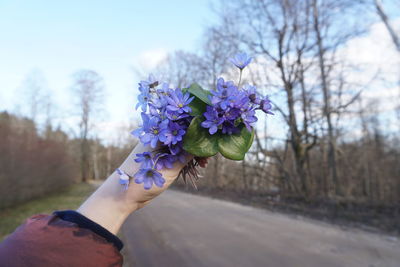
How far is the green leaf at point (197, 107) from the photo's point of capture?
114 centimetres

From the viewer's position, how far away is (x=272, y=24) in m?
13.9

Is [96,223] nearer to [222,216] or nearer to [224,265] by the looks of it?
[224,265]

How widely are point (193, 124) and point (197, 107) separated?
0.08 m

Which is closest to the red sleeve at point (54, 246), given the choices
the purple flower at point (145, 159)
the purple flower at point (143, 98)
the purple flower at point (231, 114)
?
the purple flower at point (145, 159)

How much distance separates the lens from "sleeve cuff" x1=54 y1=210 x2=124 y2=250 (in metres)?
0.97

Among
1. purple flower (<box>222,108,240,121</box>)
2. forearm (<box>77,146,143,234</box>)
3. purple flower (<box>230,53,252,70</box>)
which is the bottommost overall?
forearm (<box>77,146,143,234</box>)

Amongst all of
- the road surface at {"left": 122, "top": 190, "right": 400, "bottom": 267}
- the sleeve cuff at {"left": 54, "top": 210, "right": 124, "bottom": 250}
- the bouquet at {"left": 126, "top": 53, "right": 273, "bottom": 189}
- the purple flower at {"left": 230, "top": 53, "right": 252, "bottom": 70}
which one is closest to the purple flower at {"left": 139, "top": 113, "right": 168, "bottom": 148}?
the bouquet at {"left": 126, "top": 53, "right": 273, "bottom": 189}

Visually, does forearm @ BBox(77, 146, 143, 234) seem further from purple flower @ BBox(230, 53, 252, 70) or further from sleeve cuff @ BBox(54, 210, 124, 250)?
purple flower @ BBox(230, 53, 252, 70)

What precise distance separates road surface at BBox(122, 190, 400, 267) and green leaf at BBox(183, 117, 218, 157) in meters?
4.33

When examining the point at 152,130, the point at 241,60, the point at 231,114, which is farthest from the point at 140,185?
the point at 241,60

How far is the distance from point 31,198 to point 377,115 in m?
22.7

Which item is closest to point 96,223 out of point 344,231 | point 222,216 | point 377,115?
point 344,231

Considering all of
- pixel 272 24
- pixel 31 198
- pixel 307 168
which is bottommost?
pixel 31 198

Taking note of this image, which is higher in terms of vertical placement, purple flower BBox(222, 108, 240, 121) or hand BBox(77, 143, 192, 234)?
purple flower BBox(222, 108, 240, 121)
